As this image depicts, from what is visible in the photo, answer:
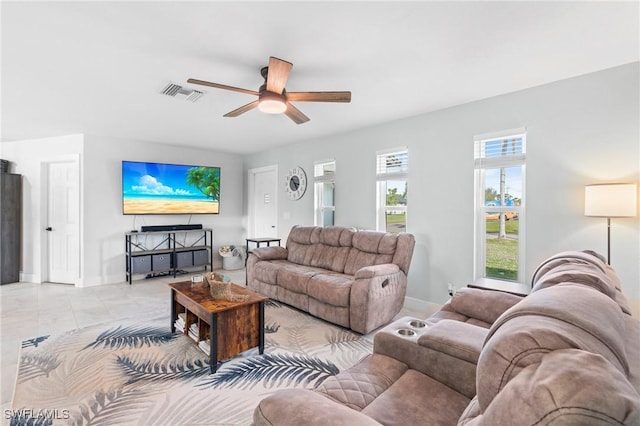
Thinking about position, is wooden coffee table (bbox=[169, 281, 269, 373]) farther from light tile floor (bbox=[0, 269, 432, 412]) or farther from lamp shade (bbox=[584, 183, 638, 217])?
lamp shade (bbox=[584, 183, 638, 217])

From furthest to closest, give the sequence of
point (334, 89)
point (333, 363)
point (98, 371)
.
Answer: point (334, 89)
point (333, 363)
point (98, 371)

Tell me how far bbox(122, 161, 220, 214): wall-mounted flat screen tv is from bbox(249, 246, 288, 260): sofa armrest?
2186 mm

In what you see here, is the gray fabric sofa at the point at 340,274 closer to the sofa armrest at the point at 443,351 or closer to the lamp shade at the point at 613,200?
the sofa armrest at the point at 443,351

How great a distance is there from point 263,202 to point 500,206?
4.48 m

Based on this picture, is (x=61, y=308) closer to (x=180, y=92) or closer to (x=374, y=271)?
(x=180, y=92)

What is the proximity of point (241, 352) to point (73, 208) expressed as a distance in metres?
4.54

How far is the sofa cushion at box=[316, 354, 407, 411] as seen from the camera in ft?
3.99

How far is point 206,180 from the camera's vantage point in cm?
603

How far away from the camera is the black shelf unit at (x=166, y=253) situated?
Answer: 5023 millimetres

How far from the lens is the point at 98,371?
7.59 feet

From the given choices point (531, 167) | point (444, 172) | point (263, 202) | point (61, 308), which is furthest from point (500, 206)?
point (61, 308)

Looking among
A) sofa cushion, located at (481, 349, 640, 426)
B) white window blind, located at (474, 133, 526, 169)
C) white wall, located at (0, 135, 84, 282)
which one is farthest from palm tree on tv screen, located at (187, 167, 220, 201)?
sofa cushion, located at (481, 349, 640, 426)

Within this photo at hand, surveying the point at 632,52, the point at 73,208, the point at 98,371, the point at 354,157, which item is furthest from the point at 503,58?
the point at 73,208

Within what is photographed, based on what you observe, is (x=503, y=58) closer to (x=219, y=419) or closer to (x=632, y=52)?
(x=632, y=52)
